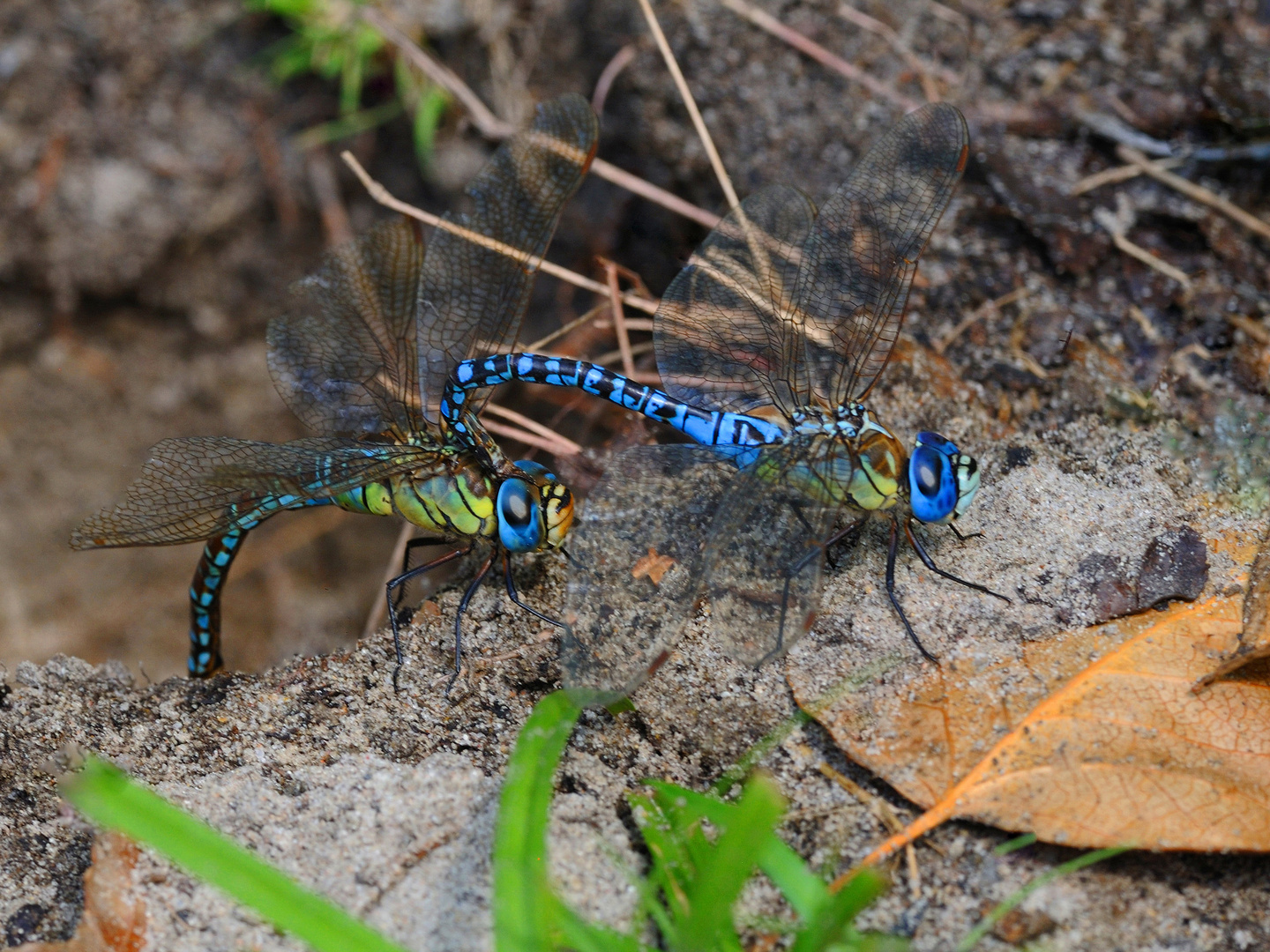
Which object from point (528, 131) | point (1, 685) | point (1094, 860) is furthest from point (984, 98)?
point (1, 685)

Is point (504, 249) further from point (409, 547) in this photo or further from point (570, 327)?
point (409, 547)

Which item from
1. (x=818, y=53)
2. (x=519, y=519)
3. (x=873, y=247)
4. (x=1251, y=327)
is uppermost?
(x=818, y=53)

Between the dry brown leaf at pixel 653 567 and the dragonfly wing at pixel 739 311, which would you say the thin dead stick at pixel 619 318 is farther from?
the dry brown leaf at pixel 653 567

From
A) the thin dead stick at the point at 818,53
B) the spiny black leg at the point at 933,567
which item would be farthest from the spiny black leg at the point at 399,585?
the thin dead stick at the point at 818,53

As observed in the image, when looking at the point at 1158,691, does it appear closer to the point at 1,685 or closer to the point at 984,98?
the point at 984,98

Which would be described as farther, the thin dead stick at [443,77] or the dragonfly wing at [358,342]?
the thin dead stick at [443,77]

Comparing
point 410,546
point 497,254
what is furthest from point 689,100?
point 410,546
